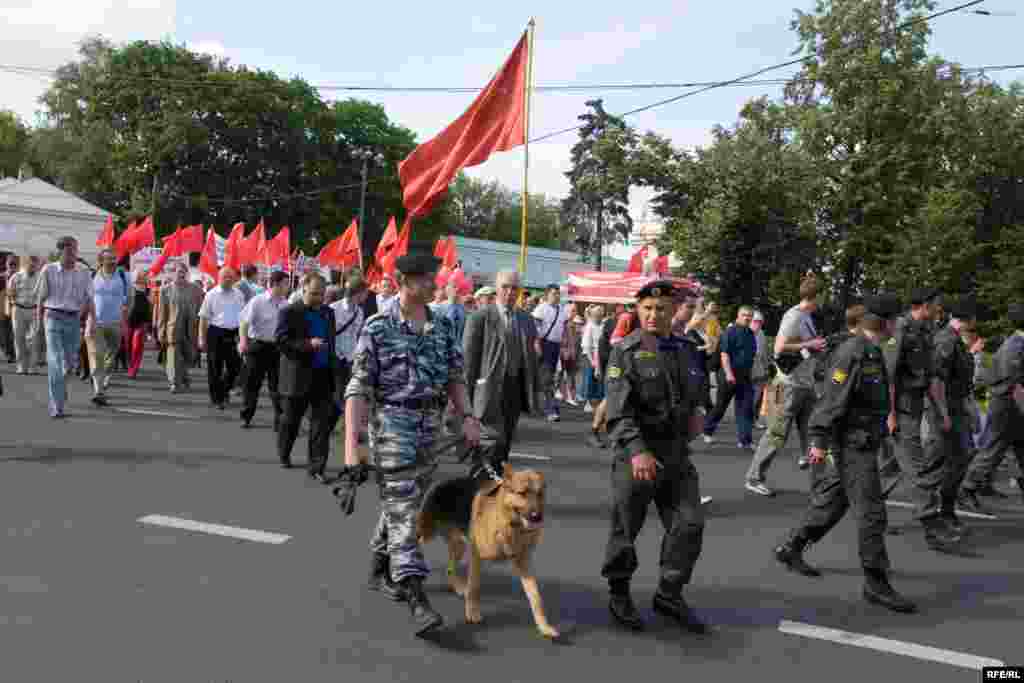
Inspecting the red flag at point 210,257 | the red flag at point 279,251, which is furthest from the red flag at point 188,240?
the red flag at point 279,251

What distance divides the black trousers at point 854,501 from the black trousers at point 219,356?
9.08 metres

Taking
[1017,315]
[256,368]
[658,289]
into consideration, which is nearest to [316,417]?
[256,368]

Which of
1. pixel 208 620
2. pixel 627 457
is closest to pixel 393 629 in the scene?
pixel 208 620

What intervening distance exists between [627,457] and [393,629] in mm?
1453

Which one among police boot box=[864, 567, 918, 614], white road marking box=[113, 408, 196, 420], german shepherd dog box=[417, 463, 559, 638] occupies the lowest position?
police boot box=[864, 567, 918, 614]

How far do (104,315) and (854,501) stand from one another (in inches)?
401

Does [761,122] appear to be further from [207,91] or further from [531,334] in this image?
[531,334]

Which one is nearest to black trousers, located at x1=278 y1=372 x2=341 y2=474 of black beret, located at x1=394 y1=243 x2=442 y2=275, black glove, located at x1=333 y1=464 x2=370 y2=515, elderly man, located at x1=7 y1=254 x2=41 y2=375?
black glove, located at x1=333 y1=464 x2=370 y2=515

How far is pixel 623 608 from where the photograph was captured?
4.89m

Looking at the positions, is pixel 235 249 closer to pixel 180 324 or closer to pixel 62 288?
pixel 180 324

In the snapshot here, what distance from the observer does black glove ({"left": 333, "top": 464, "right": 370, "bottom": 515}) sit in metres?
4.62

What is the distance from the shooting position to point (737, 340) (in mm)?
11711

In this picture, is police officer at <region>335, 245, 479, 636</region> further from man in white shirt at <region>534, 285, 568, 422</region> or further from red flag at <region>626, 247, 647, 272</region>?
red flag at <region>626, 247, 647, 272</region>

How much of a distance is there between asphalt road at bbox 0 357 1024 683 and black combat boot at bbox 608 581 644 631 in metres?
0.09
